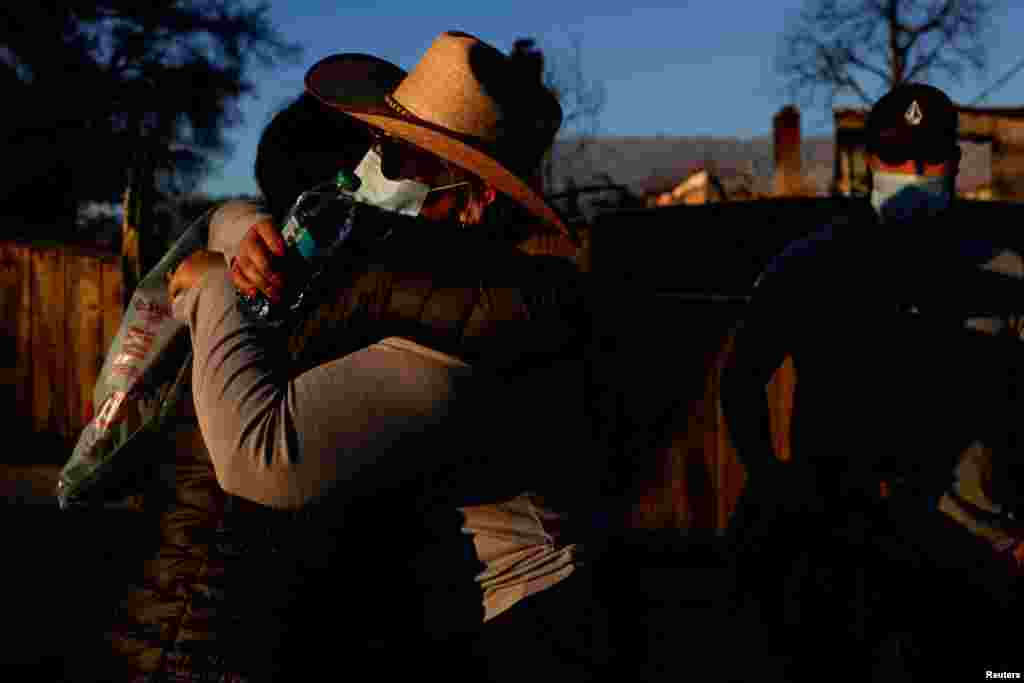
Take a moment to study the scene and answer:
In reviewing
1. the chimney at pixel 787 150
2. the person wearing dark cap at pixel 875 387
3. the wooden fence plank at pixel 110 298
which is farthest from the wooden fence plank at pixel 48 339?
the chimney at pixel 787 150

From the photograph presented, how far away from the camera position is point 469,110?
2.00m

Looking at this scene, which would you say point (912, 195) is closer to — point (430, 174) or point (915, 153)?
point (915, 153)

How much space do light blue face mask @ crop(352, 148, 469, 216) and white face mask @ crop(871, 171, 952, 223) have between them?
225 cm

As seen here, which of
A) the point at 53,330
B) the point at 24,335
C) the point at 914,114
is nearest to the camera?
the point at 914,114

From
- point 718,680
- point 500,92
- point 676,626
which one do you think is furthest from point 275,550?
point 676,626

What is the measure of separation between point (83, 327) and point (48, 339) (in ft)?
1.50

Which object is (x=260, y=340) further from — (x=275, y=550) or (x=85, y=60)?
(x=85, y=60)

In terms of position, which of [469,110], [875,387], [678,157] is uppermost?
[678,157]

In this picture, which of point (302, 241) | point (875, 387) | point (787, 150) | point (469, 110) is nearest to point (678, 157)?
point (787, 150)

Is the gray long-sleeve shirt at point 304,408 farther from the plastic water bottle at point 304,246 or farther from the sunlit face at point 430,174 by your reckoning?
the sunlit face at point 430,174

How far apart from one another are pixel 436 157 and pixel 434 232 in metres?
0.18

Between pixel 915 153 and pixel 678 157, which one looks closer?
pixel 915 153

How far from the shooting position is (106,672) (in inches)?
67.2

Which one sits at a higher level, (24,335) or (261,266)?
(261,266)
